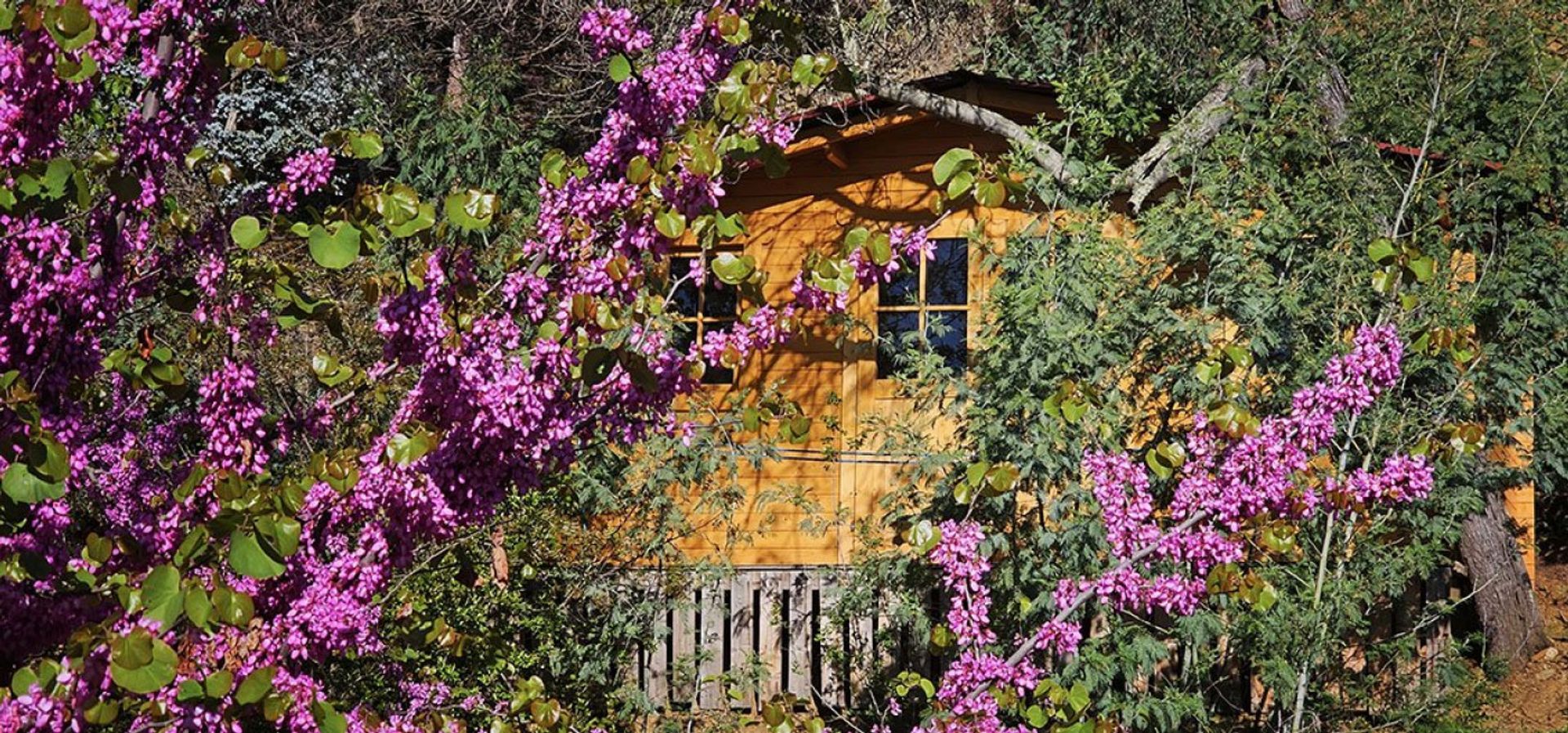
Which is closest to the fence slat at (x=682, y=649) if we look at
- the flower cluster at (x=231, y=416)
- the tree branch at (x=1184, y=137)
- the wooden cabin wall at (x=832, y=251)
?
the wooden cabin wall at (x=832, y=251)

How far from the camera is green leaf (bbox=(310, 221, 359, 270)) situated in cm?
251

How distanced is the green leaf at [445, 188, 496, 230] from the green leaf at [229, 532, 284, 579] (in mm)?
575

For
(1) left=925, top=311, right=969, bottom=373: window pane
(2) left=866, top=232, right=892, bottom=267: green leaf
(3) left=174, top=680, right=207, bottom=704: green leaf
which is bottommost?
(3) left=174, top=680, right=207, bottom=704: green leaf

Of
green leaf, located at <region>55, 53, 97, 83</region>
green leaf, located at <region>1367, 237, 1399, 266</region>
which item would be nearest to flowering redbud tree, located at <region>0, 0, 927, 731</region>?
green leaf, located at <region>55, 53, 97, 83</region>

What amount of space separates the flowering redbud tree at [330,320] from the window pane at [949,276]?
7.71 metres

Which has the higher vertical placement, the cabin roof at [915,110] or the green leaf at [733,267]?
the cabin roof at [915,110]

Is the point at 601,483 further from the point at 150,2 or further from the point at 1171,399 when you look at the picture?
the point at 150,2

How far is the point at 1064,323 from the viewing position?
712cm

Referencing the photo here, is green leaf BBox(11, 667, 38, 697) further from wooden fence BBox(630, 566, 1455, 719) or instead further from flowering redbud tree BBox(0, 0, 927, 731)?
wooden fence BBox(630, 566, 1455, 719)

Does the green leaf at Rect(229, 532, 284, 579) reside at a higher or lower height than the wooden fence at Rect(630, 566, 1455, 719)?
lower

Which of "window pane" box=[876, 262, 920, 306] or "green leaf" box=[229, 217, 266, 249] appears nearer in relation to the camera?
"green leaf" box=[229, 217, 266, 249]

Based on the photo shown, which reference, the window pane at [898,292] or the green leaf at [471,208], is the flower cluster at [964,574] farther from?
the window pane at [898,292]

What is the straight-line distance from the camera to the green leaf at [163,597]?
231cm

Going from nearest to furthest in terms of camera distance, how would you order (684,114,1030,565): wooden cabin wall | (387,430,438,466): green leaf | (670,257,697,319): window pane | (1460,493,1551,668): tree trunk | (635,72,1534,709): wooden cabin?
1. (387,430,438,466): green leaf
2. (1460,493,1551,668): tree trunk
3. (635,72,1534,709): wooden cabin
4. (684,114,1030,565): wooden cabin wall
5. (670,257,697,319): window pane
